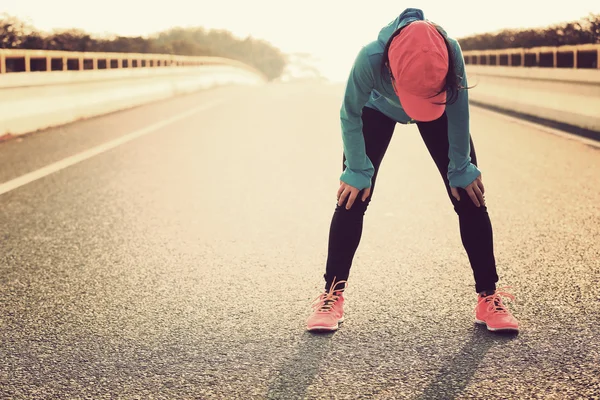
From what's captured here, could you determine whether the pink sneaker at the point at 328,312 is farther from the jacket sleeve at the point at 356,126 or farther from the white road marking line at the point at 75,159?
the white road marking line at the point at 75,159

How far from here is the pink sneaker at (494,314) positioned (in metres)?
3.81

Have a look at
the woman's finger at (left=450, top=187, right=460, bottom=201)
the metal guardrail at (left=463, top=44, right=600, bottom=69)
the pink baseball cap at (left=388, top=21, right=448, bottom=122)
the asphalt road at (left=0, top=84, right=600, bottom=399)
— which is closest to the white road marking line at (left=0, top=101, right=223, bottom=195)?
the asphalt road at (left=0, top=84, right=600, bottom=399)

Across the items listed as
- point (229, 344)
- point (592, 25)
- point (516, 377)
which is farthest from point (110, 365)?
point (592, 25)

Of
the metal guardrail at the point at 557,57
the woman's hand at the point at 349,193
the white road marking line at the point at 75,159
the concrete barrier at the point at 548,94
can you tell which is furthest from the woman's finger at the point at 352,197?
the metal guardrail at the point at 557,57

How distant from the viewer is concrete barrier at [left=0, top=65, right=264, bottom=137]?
11.6 meters

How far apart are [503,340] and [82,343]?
191 centimetres

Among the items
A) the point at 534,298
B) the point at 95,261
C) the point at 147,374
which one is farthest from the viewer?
the point at 95,261

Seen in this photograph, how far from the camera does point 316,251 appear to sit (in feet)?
18.2

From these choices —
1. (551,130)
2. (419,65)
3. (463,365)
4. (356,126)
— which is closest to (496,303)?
(463,365)

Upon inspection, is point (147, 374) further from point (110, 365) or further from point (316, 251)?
point (316, 251)

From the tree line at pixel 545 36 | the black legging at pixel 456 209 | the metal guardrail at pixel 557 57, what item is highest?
the tree line at pixel 545 36

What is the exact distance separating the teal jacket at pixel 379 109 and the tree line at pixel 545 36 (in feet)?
45.9

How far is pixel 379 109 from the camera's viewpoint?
4.07m

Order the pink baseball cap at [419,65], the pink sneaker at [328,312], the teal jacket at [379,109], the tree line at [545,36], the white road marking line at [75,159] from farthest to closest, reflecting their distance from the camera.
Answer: the tree line at [545,36], the white road marking line at [75,159], the pink sneaker at [328,312], the teal jacket at [379,109], the pink baseball cap at [419,65]
